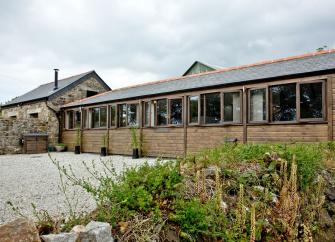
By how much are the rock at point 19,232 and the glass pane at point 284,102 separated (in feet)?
27.7

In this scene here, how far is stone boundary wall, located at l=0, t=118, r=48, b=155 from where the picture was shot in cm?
1539

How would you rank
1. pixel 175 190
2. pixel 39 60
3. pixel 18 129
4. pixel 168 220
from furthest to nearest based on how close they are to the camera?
pixel 39 60
pixel 18 129
pixel 175 190
pixel 168 220

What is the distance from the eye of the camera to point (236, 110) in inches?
384

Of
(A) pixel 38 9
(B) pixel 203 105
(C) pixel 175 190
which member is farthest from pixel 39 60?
(C) pixel 175 190

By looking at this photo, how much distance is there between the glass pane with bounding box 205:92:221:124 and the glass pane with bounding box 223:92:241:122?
0.29 meters

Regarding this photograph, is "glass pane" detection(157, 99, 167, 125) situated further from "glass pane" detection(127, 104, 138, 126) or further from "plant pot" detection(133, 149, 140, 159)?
"plant pot" detection(133, 149, 140, 159)

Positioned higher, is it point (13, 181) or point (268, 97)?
point (268, 97)

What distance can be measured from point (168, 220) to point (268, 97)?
7622 millimetres

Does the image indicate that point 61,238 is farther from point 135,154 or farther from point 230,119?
point 135,154

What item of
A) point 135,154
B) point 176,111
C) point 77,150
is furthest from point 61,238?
point 77,150

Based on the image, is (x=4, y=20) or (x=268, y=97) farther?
(x=4, y=20)

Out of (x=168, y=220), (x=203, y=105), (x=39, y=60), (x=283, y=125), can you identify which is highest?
(x=39, y=60)

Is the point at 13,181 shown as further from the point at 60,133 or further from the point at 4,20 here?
the point at 60,133

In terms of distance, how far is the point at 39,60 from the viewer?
90.1 feet
